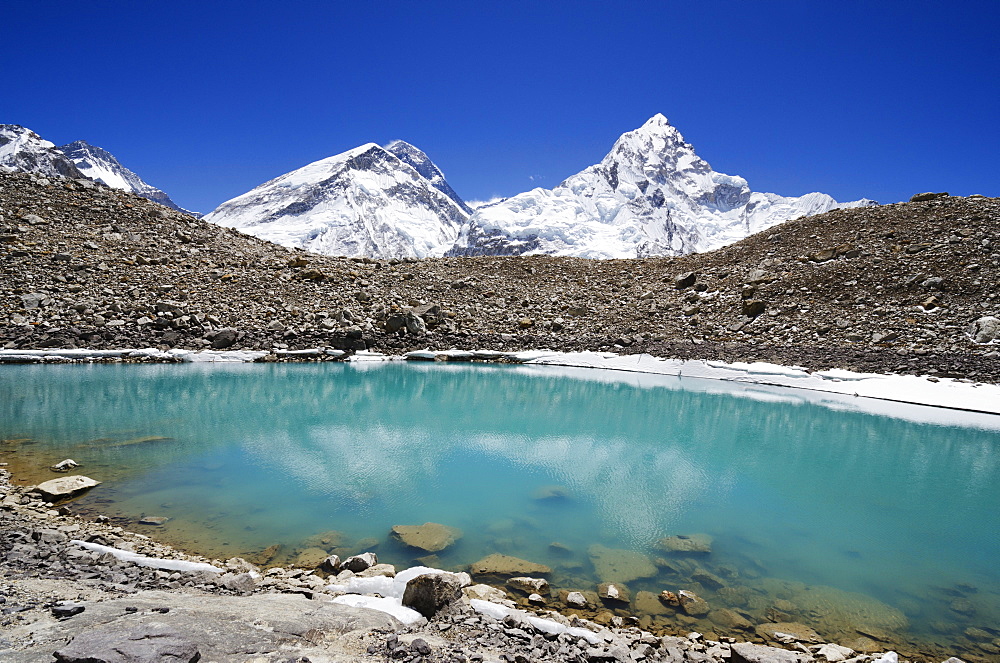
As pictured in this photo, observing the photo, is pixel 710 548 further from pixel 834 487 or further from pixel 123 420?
pixel 123 420

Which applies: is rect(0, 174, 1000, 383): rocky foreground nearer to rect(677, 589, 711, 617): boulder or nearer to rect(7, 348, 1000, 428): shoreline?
rect(7, 348, 1000, 428): shoreline

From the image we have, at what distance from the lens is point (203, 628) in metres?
3.17

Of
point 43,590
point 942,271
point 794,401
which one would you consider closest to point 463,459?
point 43,590

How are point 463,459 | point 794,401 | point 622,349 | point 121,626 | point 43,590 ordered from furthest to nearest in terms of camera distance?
point 622,349 < point 794,401 < point 463,459 < point 43,590 < point 121,626

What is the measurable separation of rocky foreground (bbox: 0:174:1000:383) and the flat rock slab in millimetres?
21982

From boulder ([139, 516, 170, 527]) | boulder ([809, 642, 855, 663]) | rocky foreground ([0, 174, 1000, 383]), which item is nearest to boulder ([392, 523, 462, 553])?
boulder ([139, 516, 170, 527])

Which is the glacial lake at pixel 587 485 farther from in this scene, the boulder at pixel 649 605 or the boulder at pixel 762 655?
the boulder at pixel 762 655

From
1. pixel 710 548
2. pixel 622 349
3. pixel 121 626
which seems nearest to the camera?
pixel 121 626

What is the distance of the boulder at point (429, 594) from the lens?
411cm

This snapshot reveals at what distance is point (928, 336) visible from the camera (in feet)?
69.4

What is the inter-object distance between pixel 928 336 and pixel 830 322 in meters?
3.90

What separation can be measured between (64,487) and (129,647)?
5.92 m

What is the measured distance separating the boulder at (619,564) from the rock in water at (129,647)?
4.09 metres

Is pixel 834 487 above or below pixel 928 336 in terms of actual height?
below
